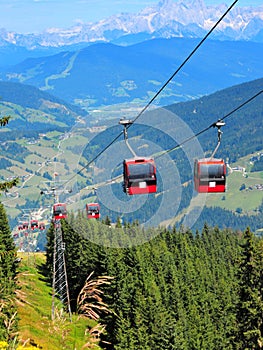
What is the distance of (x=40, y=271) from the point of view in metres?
106

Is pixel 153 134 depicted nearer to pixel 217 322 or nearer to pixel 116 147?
pixel 116 147

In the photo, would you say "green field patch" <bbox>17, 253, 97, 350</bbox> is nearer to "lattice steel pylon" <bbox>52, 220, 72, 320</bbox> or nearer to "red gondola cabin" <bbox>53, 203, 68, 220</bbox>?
"lattice steel pylon" <bbox>52, 220, 72, 320</bbox>

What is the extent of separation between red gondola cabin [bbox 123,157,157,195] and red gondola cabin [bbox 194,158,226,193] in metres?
1.52

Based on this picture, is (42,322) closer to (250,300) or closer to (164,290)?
(250,300)

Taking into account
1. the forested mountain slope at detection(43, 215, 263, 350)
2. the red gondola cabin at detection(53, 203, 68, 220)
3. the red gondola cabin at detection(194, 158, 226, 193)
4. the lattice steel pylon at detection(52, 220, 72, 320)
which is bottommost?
the forested mountain slope at detection(43, 215, 263, 350)

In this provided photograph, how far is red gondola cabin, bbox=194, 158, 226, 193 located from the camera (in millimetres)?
18547

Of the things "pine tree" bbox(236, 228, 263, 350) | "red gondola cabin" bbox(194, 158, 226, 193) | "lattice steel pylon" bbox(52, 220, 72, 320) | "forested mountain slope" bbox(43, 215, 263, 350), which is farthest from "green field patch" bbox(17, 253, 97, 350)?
"pine tree" bbox(236, 228, 263, 350)

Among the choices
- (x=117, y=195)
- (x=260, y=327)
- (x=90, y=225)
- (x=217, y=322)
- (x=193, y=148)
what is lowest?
(x=217, y=322)

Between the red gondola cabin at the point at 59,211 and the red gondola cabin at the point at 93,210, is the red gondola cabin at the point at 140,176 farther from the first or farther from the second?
the red gondola cabin at the point at 59,211

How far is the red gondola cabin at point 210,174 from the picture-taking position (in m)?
18.5

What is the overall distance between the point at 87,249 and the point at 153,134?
66.6 m

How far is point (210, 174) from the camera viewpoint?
61.1 feet

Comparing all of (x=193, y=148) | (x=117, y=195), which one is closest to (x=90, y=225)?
(x=117, y=195)

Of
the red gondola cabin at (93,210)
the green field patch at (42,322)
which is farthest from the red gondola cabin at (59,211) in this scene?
the red gondola cabin at (93,210)
